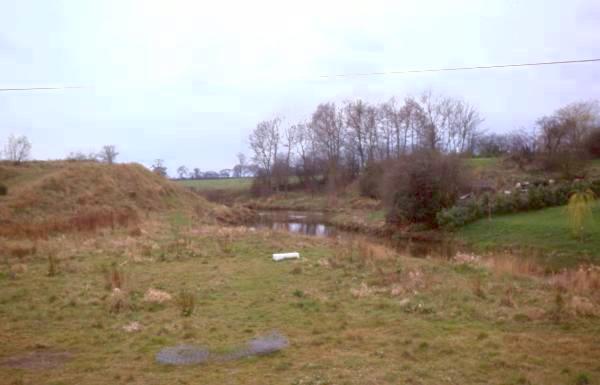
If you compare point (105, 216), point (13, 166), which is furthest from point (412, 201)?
point (13, 166)

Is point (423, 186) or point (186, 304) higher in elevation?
point (423, 186)

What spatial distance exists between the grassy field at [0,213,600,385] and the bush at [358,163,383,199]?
155 feet

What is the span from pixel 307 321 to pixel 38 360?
4.32m

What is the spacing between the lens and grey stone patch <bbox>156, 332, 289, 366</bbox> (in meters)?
8.20

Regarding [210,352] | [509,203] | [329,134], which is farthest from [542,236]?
[329,134]

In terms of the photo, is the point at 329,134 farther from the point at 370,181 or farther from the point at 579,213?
the point at 579,213

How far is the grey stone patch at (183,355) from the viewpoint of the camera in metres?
8.15

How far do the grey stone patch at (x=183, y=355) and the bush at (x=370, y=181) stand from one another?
56.5 meters

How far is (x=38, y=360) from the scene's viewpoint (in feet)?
27.5

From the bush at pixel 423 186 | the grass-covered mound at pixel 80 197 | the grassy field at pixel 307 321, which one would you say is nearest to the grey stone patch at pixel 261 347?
the grassy field at pixel 307 321

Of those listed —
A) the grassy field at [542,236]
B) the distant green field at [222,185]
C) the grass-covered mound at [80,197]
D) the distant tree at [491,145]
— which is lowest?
the grassy field at [542,236]

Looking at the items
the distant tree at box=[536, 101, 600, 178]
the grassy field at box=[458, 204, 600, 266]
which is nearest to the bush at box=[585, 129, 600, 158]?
the distant tree at box=[536, 101, 600, 178]

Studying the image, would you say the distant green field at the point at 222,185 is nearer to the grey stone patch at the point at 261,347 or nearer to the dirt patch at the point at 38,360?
the grey stone patch at the point at 261,347

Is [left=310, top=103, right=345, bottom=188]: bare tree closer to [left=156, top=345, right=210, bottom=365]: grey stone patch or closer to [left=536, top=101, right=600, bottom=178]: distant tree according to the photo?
[left=536, top=101, right=600, bottom=178]: distant tree
